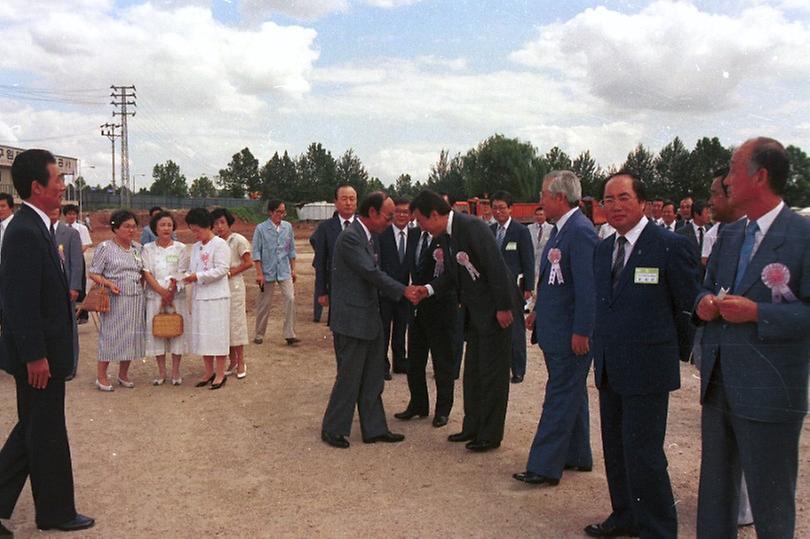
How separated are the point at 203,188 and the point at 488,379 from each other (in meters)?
94.6

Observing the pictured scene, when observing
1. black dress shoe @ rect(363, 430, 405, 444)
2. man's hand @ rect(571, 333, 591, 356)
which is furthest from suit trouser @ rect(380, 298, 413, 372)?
man's hand @ rect(571, 333, 591, 356)

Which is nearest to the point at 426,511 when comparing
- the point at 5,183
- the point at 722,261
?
the point at 722,261

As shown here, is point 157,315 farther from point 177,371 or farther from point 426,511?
point 426,511

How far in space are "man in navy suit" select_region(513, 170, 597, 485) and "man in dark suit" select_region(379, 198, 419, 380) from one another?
3.03 metres

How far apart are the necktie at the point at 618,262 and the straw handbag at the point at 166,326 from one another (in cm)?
521

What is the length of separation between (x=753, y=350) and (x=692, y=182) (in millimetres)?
4626

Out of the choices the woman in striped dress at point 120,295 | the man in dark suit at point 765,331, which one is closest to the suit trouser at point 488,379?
the man in dark suit at point 765,331

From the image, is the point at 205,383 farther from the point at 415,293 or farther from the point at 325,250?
the point at 415,293

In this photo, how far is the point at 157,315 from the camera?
7.37m

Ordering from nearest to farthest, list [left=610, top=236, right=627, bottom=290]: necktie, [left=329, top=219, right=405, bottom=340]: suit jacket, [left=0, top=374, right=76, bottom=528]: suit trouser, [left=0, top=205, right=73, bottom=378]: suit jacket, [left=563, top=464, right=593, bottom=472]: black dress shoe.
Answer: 1. [left=610, top=236, right=627, bottom=290]: necktie
2. [left=0, top=205, right=73, bottom=378]: suit jacket
3. [left=0, top=374, right=76, bottom=528]: suit trouser
4. [left=563, top=464, right=593, bottom=472]: black dress shoe
5. [left=329, top=219, right=405, bottom=340]: suit jacket

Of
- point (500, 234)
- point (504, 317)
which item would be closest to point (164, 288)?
point (500, 234)

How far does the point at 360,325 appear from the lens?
5.50 metres

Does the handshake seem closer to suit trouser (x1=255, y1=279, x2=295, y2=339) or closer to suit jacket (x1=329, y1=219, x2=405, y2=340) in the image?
suit jacket (x1=329, y1=219, x2=405, y2=340)

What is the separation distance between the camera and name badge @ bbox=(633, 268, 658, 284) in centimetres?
349
